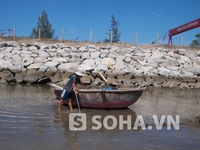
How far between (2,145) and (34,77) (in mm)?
12504

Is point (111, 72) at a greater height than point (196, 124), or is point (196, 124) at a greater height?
point (111, 72)

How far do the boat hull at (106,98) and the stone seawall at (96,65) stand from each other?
822 cm

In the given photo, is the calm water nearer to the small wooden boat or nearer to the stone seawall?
the small wooden boat

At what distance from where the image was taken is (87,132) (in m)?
6.06

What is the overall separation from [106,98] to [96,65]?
10.7 meters

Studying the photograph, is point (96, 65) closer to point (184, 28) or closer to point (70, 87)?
point (70, 87)

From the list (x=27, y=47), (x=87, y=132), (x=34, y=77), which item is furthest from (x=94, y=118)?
(x=27, y=47)

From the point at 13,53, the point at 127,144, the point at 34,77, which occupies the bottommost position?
the point at 127,144

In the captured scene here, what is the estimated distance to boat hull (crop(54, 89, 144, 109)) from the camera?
8.53m

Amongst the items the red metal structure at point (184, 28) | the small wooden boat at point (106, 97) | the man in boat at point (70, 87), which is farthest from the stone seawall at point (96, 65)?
the man in boat at point (70, 87)

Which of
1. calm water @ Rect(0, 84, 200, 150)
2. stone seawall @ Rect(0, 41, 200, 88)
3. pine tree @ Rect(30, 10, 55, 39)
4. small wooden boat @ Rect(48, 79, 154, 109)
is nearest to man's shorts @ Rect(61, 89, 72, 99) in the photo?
small wooden boat @ Rect(48, 79, 154, 109)

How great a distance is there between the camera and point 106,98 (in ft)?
28.1

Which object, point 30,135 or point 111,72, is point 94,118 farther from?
point 111,72

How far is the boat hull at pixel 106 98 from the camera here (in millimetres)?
8531
